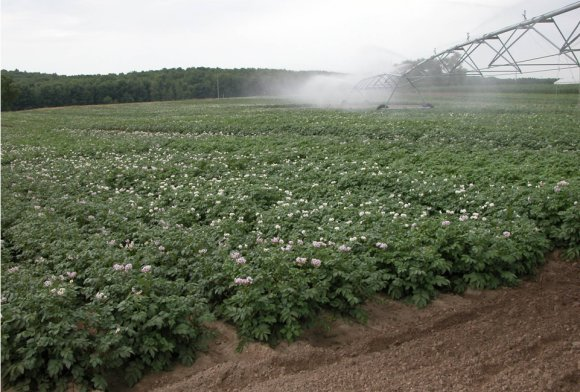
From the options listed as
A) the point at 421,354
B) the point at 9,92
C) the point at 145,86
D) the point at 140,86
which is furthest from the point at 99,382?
the point at 145,86

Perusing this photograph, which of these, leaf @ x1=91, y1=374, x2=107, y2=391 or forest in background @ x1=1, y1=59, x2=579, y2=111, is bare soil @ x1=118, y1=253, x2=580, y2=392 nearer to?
leaf @ x1=91, y1=374, x2=107, y2=391

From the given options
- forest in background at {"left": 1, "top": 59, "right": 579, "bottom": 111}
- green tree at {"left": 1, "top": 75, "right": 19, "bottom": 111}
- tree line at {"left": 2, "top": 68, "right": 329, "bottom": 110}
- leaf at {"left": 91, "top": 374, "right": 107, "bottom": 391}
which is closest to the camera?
leaf at {"left": 91, "top": 374, "right": 107, "bottom": 391}

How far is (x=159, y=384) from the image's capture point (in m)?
4.16

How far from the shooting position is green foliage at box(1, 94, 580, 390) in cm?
424

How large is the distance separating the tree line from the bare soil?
163ft

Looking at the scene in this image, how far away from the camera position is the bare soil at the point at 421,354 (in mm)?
3994

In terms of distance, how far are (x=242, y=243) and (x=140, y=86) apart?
67243 millimetres

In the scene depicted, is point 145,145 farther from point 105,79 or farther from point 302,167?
point 105,79

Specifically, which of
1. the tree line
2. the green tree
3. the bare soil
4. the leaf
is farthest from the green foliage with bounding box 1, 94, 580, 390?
the tree line

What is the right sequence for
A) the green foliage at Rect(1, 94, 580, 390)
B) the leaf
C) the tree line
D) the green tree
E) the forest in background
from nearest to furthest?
1. the leaf
2. the green foliage at Rect(1, 94, 580, 390)
3. the green tree
4. the forest in background
5. the tree line

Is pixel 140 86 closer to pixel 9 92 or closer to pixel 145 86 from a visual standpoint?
pixel 145 86

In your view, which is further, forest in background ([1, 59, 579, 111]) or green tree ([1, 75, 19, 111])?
forest in background ([1, 59, 579, 111])

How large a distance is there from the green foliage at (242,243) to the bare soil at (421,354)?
0.55 feet

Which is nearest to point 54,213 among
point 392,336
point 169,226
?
point 169,226
